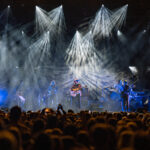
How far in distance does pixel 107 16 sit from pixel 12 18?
30.3ft

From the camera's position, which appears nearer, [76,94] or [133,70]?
[76,94]

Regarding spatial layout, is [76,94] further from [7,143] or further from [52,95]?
[7,143]

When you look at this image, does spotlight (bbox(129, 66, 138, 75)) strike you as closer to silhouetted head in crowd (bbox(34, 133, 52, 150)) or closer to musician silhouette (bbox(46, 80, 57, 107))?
musician silhouette (bbox(46, 80, 57, 107))

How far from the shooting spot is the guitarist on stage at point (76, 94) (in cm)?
1758

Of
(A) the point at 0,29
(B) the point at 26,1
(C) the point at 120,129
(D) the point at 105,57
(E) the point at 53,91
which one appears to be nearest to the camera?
(C) the point at 120,129

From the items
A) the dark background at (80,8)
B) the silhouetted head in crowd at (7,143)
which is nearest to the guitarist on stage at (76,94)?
the dark background at (80,8)

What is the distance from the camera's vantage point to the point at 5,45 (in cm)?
2084

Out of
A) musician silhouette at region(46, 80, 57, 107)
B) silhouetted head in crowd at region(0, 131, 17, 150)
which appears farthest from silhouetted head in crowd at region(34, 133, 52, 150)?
musician silhouette at region(46, 80, 57, 107)

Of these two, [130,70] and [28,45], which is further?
[28,45]

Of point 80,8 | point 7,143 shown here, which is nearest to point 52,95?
point 80,8

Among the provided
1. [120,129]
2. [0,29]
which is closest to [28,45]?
[0,29]

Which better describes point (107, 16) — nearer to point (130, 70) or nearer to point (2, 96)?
point (130, 70)

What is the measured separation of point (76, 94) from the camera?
17.8m

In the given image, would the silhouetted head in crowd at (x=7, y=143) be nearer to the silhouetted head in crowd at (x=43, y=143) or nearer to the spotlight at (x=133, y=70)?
the silhouetted head in crowd at (x=43, y=143)
